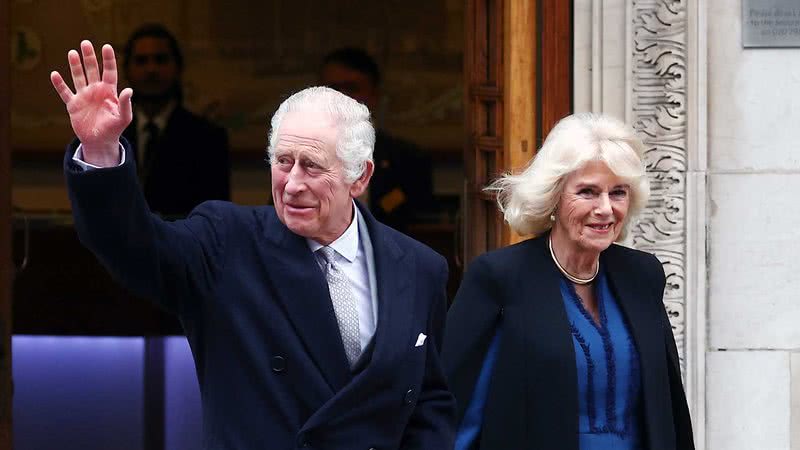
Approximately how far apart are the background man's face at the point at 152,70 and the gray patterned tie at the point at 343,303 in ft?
23.7

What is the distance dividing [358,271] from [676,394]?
133 centimetres

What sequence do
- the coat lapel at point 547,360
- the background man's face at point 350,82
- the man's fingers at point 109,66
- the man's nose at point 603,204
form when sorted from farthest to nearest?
the background man's face at point 350,82 < the man's nose at point 603,204 < the coat lapel at point 547,360 < the man's fingers at point 109,66

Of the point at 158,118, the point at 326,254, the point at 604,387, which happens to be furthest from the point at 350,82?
the point at 326,254

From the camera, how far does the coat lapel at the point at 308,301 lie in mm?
3164

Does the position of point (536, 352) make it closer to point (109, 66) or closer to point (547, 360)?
point (547, 360)

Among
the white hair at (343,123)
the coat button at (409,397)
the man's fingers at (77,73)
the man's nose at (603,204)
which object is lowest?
the coat button at (409,397)

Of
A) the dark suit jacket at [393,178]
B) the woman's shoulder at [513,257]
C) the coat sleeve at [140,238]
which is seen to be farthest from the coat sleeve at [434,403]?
the dark suit jacket at [393,178]

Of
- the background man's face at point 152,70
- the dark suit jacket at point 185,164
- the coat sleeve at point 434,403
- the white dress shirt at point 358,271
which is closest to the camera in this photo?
the white dress shirt at point 358,271

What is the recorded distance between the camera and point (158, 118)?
10.7m

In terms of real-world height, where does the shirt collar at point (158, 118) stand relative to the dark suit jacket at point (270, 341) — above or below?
above

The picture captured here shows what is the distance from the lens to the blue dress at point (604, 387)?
4.06 meters

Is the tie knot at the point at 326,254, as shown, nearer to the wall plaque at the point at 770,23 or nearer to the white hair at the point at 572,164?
the white hair at the point at 572,164

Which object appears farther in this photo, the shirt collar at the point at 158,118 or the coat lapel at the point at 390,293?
the shirt collar at the point at 158,118

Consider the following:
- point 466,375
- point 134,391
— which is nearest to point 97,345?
point 134,391
